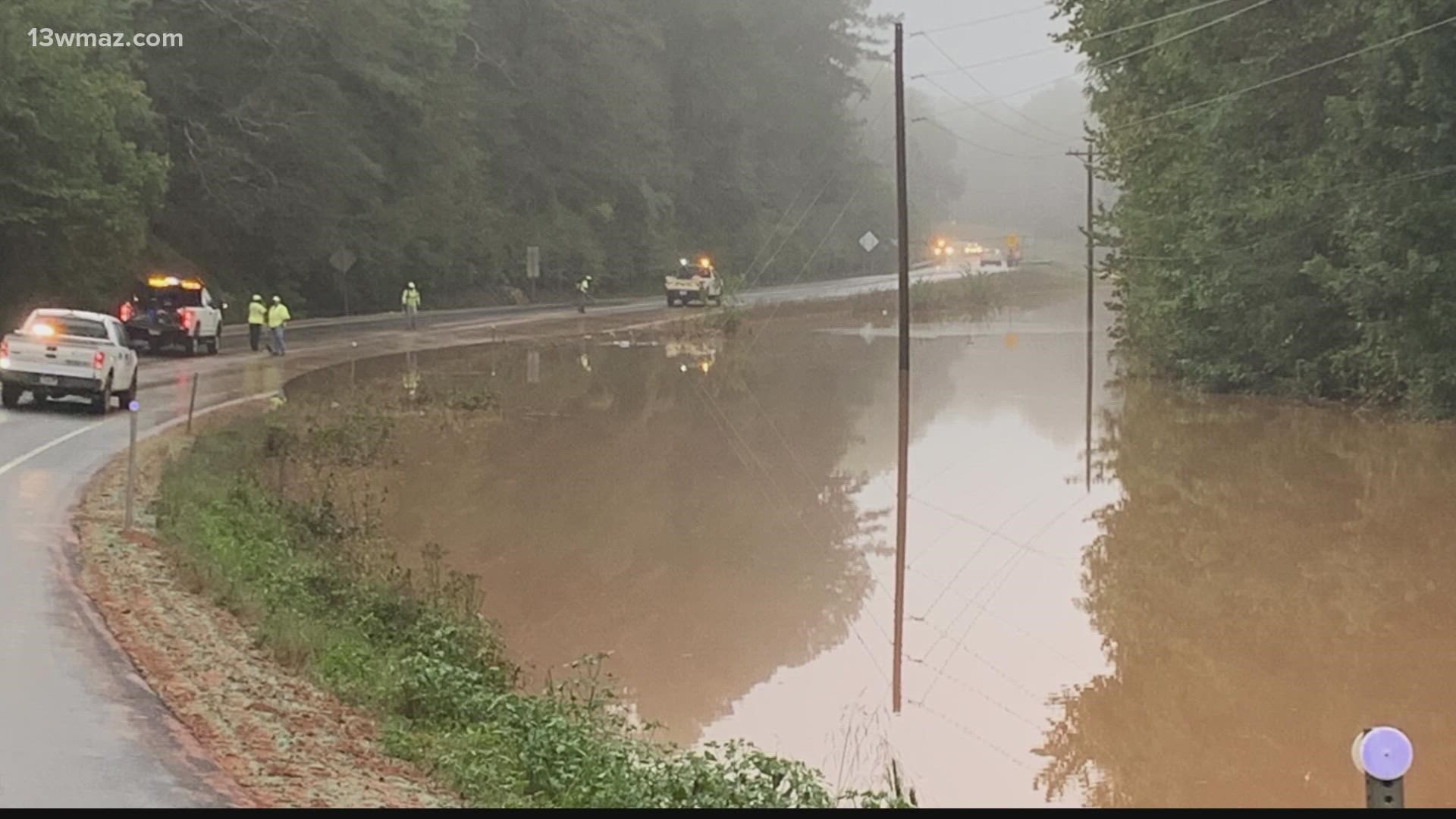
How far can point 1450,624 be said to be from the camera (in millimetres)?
15914

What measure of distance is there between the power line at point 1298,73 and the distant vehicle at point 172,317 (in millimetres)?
23942

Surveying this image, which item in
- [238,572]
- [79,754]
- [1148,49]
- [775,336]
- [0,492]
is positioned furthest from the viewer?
[775,336]

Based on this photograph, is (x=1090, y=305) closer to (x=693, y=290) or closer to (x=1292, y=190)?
(x=693, y=290)

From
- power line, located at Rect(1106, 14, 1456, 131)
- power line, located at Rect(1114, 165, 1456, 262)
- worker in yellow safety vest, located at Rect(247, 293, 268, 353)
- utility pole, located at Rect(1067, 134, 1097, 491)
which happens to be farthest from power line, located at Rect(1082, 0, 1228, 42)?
worker in yellow safety vest, located at Rect(247, 293, 268, 353)

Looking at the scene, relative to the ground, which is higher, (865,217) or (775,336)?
(865,217)

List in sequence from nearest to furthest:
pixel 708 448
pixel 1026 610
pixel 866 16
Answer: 1. pixel 1026 610
2. pixel 708 448
3. pixel 866 16

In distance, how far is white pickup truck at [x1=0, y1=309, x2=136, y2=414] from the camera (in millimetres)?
26516

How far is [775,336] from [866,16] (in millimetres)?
77367

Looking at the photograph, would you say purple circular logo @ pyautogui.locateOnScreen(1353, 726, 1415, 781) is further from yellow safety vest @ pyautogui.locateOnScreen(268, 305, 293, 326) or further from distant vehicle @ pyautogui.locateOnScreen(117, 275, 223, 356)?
yellow safety vest @ pyautogui.locateOnScreen(268, 305, 293, 326)

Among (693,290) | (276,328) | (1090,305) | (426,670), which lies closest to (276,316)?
(276,328)

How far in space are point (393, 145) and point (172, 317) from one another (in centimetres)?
2700

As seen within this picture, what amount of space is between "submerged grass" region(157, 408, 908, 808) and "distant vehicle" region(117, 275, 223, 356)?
20922mm

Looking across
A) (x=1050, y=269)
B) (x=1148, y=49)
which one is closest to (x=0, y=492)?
(x=1148, y=49)

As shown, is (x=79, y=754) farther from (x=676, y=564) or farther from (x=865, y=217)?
(x=865, y=217)
